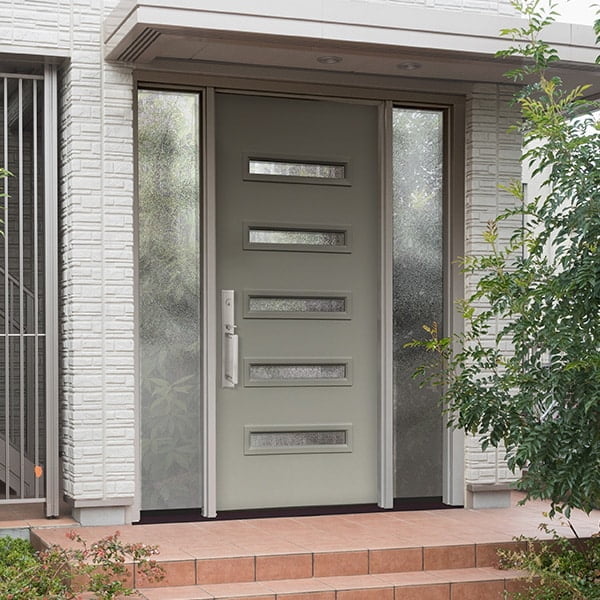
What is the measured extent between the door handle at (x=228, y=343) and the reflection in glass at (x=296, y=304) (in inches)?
6.1

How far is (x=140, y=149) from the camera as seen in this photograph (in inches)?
283

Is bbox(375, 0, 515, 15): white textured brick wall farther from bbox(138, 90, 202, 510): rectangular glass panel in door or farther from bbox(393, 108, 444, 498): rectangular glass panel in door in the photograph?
bbox(138, 90, 202, 510): rectangular glass panel in door

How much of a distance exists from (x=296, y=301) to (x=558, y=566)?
2.49m

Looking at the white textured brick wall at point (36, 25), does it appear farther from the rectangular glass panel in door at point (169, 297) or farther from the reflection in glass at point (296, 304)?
the reflection in glass at point (296, 304)

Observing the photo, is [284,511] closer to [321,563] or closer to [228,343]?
[228,343]

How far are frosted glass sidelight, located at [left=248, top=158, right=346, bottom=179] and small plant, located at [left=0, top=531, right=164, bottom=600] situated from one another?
274cm

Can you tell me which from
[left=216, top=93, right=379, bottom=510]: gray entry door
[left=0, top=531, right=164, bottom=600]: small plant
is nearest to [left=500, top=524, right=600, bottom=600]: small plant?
[left=216, top=93, right=379, bottom=510]: gray entry door

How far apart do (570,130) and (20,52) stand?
3.22m

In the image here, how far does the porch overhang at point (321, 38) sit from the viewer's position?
619 cm

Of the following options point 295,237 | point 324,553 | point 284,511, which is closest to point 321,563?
point 324,553

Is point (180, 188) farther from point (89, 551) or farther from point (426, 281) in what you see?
point (89, 551)

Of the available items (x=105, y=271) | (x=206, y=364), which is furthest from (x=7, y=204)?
(x=206, y=364)

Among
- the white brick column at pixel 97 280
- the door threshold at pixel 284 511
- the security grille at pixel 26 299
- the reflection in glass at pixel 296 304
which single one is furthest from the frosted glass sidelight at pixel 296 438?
the security grille at pixel 26 299

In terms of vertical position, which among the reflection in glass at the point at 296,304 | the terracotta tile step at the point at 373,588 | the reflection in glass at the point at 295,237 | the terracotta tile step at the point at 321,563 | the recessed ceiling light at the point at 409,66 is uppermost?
the recessed ceiling light at the point at 409,66
